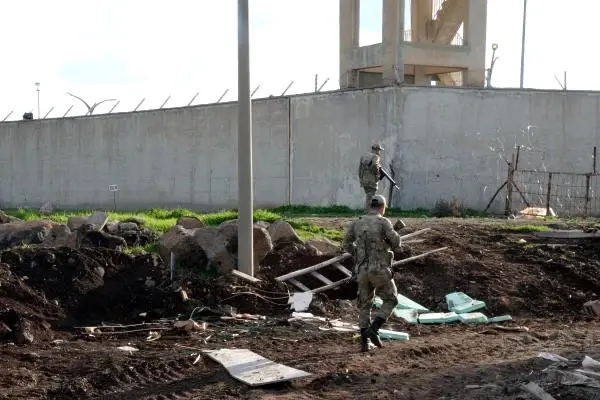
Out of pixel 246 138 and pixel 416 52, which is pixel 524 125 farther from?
pixel 246 138

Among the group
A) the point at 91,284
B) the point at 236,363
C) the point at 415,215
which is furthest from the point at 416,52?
the point at 236,363

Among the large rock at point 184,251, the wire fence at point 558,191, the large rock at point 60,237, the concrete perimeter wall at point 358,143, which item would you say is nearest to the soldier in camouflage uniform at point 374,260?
the large rock at point 184,251

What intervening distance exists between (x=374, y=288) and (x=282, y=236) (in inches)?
192

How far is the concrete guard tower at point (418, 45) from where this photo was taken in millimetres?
26656

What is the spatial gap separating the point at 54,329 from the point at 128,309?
120 centimetres

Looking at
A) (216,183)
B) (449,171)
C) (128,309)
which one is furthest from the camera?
(216,183)

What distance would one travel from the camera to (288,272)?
1306cm

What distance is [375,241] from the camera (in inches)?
366

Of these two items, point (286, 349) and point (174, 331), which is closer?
point (286, 349)

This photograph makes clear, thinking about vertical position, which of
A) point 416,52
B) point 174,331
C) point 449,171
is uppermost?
point 416,52

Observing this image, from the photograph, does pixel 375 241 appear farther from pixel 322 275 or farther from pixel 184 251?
pixel 184 251

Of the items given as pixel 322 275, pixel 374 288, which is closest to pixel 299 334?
pixel 374 288

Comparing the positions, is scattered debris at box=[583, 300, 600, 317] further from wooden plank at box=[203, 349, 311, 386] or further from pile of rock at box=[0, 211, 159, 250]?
pile of rock at box=[0, 211, 159, 250]

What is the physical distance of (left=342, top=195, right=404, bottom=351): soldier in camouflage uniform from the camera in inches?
365
